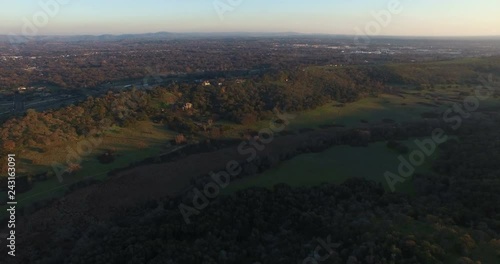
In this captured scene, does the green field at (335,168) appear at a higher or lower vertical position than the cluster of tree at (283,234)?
lower

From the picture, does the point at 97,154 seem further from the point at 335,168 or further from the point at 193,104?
the point at 335,168

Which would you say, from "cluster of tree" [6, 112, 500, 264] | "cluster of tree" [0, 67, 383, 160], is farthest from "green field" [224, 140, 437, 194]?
"cluster of tree" [0, 67, 383, 160]

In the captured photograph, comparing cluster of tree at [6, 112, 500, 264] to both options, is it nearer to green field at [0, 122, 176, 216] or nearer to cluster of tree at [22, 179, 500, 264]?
cluster of tree at [22, 179, 500, 264]

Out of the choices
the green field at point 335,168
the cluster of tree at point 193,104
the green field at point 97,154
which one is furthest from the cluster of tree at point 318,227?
the cluster of tree at point 193,104

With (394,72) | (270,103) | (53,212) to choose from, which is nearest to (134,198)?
(53,212)

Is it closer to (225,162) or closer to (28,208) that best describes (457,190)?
(225,162)

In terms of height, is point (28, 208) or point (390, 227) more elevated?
point (390, 227)

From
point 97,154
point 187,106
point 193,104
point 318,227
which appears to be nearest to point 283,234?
point 318,227

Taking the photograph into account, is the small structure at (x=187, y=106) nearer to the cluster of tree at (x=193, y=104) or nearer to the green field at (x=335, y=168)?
the cluster of tree at (x=193, y=104)
